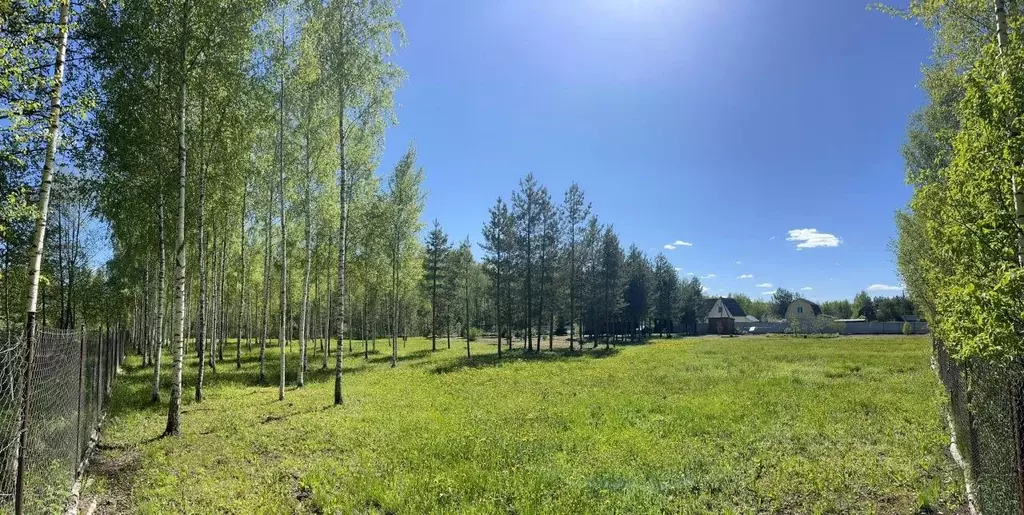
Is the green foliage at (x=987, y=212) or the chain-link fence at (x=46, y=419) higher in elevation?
the green foliage at (x=987, y=212)

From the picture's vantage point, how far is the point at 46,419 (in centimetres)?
523

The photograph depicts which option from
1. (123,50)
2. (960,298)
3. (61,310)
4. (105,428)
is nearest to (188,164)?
(123,50)

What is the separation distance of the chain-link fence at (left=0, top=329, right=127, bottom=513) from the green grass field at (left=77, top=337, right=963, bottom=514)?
1.08m

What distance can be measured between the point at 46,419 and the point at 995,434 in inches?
399

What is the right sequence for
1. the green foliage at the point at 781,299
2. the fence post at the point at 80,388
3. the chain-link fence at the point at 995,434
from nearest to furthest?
1. the chain-link fence at the point at 995,434
2. the fence post at the point at 80,388
3. the green foliage at the point at 781,299

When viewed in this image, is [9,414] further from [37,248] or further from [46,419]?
[37,248]

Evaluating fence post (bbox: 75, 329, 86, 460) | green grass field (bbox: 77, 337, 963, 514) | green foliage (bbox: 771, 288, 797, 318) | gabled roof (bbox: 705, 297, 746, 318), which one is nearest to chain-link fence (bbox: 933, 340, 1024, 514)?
green grass field (bbox: 77, 337, 963, 514)

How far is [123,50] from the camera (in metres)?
10.6

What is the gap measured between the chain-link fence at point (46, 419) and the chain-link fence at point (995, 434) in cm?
824

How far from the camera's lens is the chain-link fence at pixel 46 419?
13.8 feet

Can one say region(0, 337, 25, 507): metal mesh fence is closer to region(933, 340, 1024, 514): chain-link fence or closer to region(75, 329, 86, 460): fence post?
region(75, 329, 86, 460): fence post

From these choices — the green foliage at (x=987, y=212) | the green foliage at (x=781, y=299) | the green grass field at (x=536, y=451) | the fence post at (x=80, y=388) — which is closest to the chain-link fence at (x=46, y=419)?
the fence post at (x=80, y=388)

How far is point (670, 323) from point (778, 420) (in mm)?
65348

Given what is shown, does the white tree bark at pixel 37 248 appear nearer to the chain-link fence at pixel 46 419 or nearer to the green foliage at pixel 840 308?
the chain-link fence at pixel 46 419
